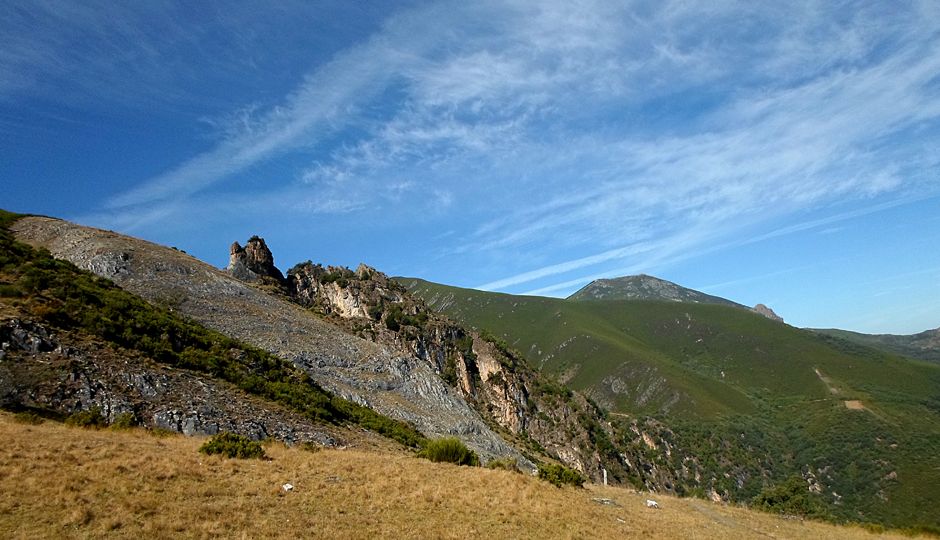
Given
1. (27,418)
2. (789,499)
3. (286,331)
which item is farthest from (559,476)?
(286,331)

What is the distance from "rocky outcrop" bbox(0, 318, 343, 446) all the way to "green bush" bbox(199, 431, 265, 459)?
161 inches

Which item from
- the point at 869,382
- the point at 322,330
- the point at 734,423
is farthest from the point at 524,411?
the point at 869,382

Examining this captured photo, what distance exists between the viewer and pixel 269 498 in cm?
1507

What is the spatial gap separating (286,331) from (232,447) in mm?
29071

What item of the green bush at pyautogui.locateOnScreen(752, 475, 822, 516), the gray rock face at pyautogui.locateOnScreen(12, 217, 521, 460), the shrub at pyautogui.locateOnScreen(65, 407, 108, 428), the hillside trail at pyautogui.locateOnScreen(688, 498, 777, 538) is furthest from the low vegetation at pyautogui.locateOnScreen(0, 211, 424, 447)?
the green bush at pyautogui.locateOnScreen(752, 475, 822, 516)

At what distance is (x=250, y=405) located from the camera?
27266 mm

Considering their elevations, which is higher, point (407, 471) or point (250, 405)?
point (250, 405)

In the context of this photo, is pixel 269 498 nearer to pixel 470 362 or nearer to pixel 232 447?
pixel 232 447

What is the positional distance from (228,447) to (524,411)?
239 feet

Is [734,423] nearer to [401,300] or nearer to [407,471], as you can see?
[401,300]

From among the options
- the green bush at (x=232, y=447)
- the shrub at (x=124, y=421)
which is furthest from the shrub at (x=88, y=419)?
the green bush at (x=232, y=447)

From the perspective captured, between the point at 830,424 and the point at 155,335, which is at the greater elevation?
the point at 155,335

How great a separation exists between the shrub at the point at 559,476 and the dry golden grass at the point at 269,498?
142 centimetres

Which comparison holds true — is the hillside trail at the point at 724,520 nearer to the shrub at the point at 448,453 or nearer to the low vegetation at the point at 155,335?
the shrub at the point at 448,453
